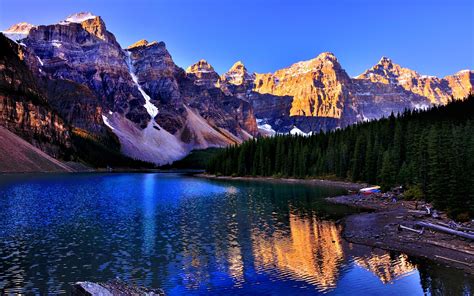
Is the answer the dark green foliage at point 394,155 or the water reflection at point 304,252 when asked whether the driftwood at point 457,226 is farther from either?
the water reflection at point 304,252

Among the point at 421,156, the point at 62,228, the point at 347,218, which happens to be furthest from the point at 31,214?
the point at 421,156

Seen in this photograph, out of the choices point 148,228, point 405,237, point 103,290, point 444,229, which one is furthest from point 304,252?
point 103,290

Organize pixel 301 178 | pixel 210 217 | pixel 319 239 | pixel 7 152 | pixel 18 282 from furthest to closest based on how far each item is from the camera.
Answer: pixel 7 152 < pixel 301 178 < pixel 210 217 < pixel 319 239 < pixel 18 282

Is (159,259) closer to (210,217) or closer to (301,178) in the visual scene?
(210,217)

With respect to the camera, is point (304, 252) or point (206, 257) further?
point (304, 252)

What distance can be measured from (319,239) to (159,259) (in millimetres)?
17715

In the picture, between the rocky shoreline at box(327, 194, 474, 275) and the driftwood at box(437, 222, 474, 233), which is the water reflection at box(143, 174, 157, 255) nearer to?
the rocky shoreline at box(327, 194, 474, 275)

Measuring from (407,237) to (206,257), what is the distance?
68.7 feet

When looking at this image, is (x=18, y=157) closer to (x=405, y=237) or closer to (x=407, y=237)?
(x=405, y=237)

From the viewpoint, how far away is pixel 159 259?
3409 cm

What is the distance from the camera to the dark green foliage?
52906 mm

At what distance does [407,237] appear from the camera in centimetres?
4094

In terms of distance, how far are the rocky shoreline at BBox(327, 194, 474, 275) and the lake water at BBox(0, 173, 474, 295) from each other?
65.1 inches

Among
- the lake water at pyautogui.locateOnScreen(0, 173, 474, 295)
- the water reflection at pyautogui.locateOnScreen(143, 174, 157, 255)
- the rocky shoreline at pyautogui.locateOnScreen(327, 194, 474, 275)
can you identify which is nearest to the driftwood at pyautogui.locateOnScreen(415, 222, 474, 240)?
the rocky shoreline at pyautogui.locateOnScreen(327, 194, 474, 275)
